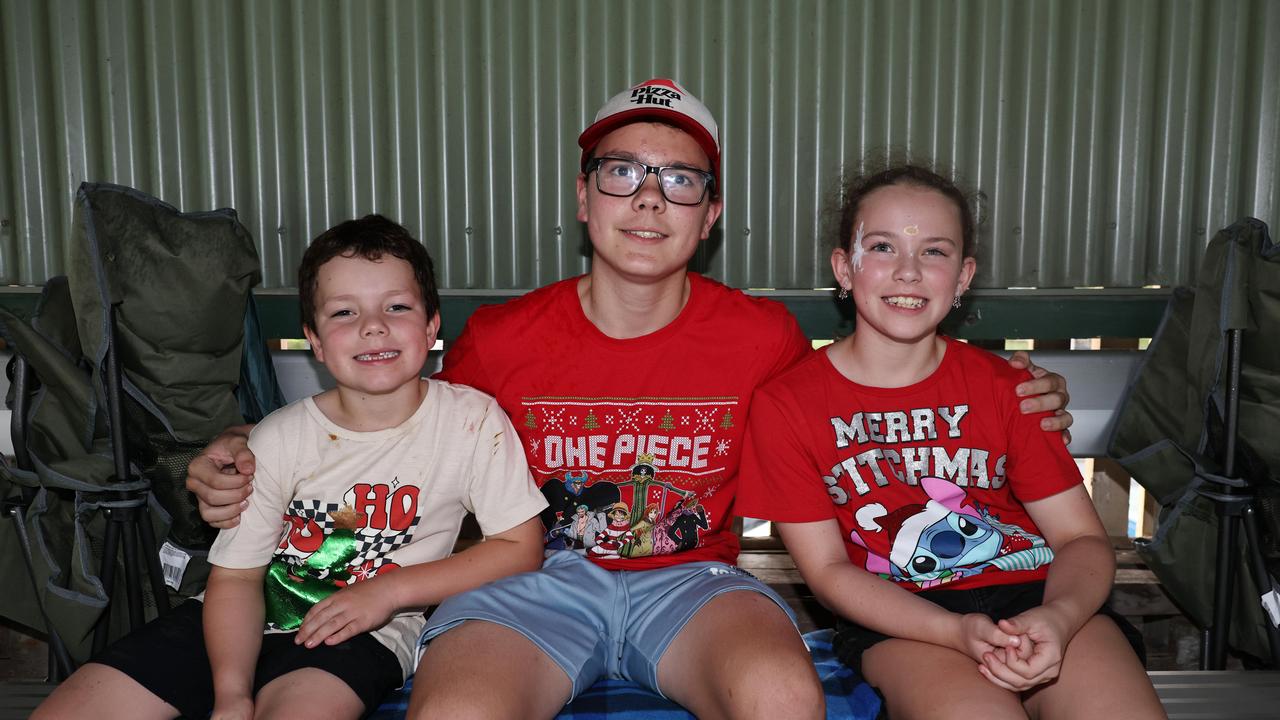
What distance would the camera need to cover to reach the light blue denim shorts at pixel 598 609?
199 centimetres

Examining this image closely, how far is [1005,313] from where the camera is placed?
10.6 ft

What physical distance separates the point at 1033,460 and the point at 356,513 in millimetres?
1592

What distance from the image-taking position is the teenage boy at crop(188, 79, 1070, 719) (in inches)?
82.4

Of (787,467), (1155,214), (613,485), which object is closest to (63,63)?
(613,485)

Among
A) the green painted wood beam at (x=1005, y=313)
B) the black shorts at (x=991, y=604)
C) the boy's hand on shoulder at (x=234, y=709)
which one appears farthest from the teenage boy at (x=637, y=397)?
the green painted wood beam at (x=1005, y=313)

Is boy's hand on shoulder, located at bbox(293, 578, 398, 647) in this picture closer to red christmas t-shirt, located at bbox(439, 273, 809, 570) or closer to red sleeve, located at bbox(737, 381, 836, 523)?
red christmas t-shirt, located at bbox(439, 273, 809, 570)

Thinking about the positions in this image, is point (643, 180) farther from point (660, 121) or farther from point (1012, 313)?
point (1012, 313)

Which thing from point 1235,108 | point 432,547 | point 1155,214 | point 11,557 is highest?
point 1235,108

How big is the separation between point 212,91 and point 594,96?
4.32ft

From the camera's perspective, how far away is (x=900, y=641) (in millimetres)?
2020

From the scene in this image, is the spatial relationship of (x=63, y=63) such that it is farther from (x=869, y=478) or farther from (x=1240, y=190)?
(x=1240, y=190)

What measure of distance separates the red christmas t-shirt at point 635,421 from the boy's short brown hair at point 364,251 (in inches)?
10.6

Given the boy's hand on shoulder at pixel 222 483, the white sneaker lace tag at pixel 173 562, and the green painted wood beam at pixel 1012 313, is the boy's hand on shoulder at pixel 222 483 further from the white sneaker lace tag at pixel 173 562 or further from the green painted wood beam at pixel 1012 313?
the green painted wood beam at pixel 1012 313

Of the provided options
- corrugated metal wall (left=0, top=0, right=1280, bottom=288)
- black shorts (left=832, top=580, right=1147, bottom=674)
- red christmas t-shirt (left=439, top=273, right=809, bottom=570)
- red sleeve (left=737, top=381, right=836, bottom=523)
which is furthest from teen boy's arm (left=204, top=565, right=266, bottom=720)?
corrugated metal wall (left=0, top=0, right=1280, bottom=288)
